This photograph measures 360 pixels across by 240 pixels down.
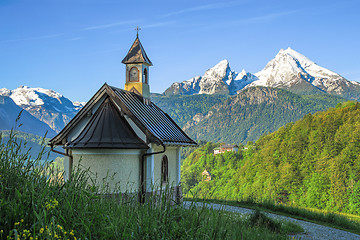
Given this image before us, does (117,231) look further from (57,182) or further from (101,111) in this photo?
(101,111)

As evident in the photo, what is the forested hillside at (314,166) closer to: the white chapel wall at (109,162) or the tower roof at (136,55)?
the tower roof at (136,55)

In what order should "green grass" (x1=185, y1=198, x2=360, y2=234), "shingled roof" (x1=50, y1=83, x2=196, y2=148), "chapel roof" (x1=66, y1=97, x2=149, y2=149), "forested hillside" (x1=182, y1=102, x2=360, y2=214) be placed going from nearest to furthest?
"chapel roof" (x1=66, y1=97, x2=149, y2=149)
"shingled roof" (x1=50, y1=83, x2=196, y2=148)
"green grass" (x1=185, y1=198, x2=360, y2=234)
"forested hillside" (x1=182, y1=102, x2=360, y2=214)

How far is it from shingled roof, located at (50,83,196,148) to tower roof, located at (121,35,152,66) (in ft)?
5.92

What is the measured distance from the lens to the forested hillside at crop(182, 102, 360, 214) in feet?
154

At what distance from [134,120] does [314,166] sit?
1787 inches

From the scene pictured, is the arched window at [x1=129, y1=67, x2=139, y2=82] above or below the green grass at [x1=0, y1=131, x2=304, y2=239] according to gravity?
above

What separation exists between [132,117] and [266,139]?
7522 centimetres

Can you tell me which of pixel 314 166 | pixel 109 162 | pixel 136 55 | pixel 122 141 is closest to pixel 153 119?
pixel 122 141

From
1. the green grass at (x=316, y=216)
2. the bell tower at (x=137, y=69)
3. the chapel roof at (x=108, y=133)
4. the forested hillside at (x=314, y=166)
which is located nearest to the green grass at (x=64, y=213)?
the chapel roof at (x=108, y=133)

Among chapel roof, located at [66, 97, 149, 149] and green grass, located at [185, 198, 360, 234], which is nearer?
chapel roof, located at [66, 97, 149, 149]

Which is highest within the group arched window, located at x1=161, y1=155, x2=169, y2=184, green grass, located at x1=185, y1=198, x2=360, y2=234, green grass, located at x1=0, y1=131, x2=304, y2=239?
arched window, located at x1=161, y1=155, x2=169, y2=184

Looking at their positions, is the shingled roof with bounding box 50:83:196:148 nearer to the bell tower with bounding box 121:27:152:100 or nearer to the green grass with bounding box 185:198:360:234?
the bell tower with bounding box 121:27:152:100

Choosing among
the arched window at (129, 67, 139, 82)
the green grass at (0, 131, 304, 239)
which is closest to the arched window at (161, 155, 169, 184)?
the arched window at (129, 67, 139, 82)

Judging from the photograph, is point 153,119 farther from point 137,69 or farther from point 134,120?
point 137,69
